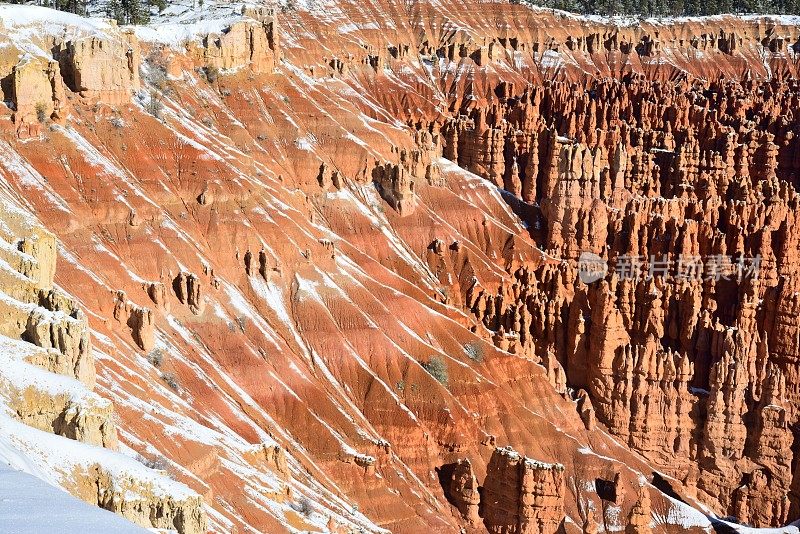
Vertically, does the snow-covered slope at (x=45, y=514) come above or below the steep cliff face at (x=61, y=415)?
above

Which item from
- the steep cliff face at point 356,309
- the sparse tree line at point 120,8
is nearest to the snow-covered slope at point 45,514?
the steep cliff face at point 356,309

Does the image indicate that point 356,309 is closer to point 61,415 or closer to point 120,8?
point 61,415

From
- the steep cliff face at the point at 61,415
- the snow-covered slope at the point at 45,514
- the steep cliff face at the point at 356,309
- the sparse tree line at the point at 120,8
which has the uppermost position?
the snow-covered slope at the point at 45,514

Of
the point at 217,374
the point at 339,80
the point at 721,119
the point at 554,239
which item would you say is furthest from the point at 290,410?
the point at 721,119

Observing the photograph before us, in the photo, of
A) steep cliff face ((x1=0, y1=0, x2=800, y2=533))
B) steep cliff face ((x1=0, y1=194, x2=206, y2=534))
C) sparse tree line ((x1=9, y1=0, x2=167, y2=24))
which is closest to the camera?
steep cliff face ((x1=0, y1=194, x2=206, y2=534))

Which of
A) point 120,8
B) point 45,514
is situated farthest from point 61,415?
point 120,8

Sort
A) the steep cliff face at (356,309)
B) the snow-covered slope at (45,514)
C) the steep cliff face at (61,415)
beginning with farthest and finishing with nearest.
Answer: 1. the steep cliff face at (356,309)
2. the steep cliff face at (61,415)
3. the snow-covered slope at (45,514)

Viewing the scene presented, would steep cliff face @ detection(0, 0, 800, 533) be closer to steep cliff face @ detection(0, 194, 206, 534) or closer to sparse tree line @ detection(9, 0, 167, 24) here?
steep cliff face @ detection(0, 194, 206, 534)

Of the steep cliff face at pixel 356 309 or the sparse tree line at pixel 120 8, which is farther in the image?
the sparse tree line at pixel 120 8

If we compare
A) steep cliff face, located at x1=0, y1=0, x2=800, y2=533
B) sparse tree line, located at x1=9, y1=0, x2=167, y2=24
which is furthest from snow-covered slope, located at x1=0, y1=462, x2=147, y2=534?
sparse tree line, located at x1=9, y1=0, x2=167, y2=24

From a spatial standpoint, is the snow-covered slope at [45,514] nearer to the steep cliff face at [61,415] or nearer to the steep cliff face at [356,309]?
the steep cliff face at [61,415]
